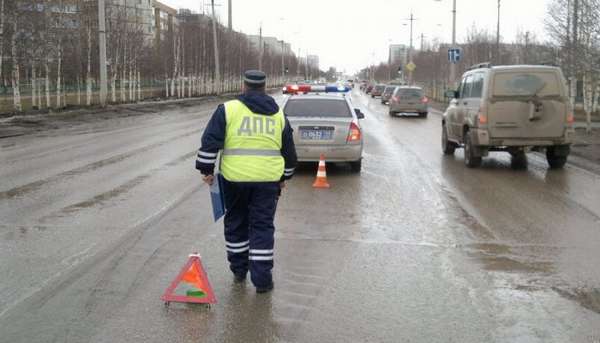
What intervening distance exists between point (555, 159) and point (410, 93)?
2128 centimetres

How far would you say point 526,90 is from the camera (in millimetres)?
13008

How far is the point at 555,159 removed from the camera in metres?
13.7

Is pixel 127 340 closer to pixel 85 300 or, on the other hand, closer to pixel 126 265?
pixel 85 300

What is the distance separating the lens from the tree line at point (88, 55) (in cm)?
3256

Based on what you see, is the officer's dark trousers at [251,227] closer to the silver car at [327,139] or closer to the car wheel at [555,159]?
the silver car at [327,139]

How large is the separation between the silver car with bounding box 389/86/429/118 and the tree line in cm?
1725

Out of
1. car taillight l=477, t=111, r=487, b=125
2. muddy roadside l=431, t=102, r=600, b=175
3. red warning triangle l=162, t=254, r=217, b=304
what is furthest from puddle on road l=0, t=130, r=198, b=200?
muddy roadside l=431, t=102, r=600, b=175

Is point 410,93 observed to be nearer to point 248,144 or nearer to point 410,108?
point 410,108

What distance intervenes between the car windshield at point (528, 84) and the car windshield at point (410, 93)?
21484 mm

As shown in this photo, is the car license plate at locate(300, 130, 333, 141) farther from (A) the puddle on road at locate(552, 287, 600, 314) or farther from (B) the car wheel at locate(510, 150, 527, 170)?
(A) the puddle on road at locate(552, 287, 600, 314)

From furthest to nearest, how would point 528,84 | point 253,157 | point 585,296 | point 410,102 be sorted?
point 410,102
point 528,84
point 253,157
point 585,296

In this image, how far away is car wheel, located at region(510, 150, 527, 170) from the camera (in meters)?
14.3

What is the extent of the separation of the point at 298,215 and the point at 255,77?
3464 millimetres

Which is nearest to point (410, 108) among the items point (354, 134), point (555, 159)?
point (555, 159)
